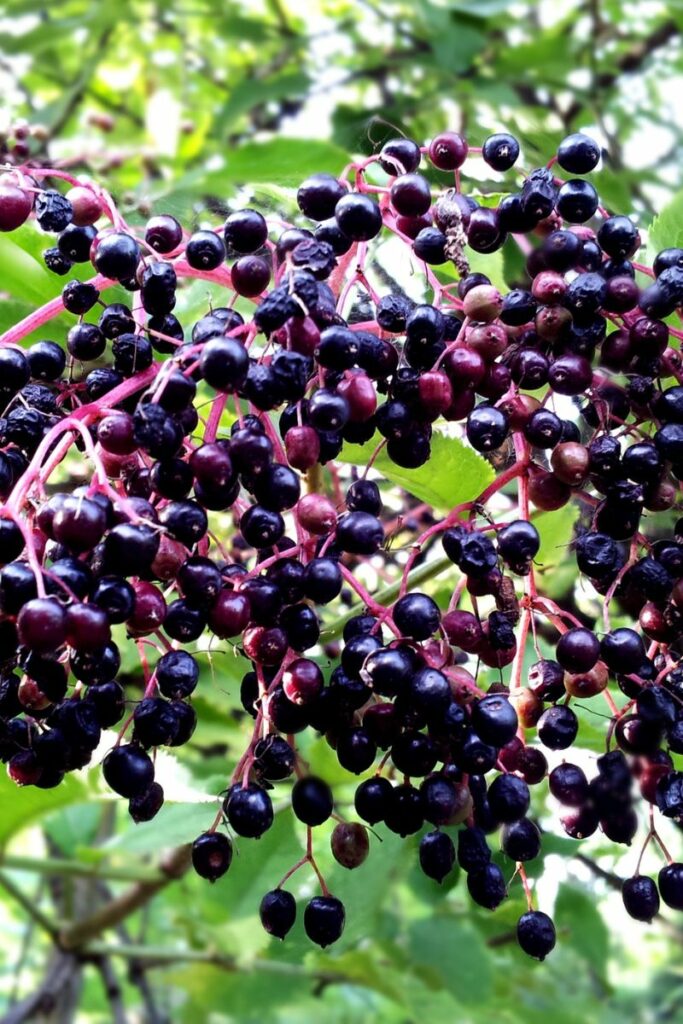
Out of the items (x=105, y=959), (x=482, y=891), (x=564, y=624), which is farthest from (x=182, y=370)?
(x=105, y=959)

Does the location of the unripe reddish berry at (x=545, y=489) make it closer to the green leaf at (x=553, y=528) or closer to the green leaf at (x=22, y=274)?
the green leaf at (x=553, y=528)

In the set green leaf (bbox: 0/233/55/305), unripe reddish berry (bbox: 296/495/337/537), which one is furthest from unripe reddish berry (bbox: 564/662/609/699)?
green leaf (bbox: 0/233/55/305)

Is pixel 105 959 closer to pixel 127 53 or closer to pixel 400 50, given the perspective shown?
pixel 400 50

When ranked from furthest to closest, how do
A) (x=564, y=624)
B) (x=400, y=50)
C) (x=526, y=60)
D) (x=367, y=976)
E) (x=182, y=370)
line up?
(x=400, y=50) < (x=526, y=60) < (x=367, y=976) < (x=564, y=624) < (x=182, y=370)

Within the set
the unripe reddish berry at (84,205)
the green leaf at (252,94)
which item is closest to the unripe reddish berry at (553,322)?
the unripe reddish berry at (84,205)

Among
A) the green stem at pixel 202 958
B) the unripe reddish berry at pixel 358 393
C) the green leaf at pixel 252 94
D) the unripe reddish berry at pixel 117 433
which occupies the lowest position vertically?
the green stem at pixel 202 958

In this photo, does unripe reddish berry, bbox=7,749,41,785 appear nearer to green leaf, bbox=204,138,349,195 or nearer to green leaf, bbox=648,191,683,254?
green leaf, bbox=648,191,683,254
